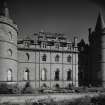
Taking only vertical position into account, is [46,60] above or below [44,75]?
above

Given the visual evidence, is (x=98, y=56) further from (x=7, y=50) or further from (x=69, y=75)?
(x=7, y=50)

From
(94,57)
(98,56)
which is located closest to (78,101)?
(98,56)

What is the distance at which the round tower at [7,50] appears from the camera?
98.6ft

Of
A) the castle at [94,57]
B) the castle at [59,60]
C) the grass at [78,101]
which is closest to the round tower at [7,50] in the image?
the castle at [59,60]

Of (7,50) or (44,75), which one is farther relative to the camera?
(44,75)

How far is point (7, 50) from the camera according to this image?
A: 31203 millimetres

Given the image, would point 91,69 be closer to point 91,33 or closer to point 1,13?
point 91,33

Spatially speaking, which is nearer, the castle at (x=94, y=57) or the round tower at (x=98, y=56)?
the round tower at (x=98, y=56)

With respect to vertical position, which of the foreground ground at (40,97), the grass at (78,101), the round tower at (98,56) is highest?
the round tower at (98,56)

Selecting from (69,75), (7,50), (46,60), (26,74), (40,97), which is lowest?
(40,97)

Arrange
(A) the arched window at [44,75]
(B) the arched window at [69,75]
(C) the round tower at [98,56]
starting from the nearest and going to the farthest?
(A) the arched window at [44,75] < (C) the round tower at [98,56] < (B) the arched window at [69,75]

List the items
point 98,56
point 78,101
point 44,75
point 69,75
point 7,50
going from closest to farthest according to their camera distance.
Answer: point 78,101 → point 7,50 → point 44,75 → point 98,56 → point 69,75

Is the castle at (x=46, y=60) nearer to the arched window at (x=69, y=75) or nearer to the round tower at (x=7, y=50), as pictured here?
the arched window at (x=69, y=75)

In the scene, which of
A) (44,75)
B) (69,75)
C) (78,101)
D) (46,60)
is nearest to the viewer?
(78,101)
